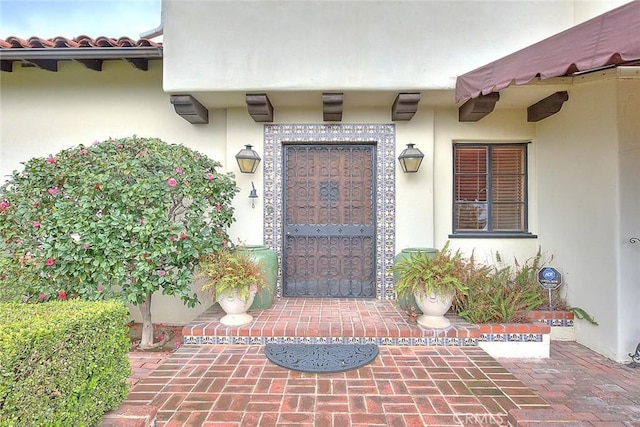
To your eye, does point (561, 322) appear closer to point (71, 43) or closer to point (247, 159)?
point (247, 159)

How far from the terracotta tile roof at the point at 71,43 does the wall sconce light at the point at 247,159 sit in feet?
5.70

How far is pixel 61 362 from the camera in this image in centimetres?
174

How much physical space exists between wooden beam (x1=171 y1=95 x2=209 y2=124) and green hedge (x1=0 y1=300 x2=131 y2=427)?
9.81 feet

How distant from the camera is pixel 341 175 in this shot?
16.1ft

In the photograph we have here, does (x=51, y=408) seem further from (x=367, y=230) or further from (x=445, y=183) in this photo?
(x=445, y=183)

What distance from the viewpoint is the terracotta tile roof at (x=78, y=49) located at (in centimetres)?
427

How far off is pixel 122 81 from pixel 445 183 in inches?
200

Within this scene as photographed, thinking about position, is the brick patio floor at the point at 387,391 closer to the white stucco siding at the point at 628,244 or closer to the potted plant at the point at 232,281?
the potted plant at the point at 232,281

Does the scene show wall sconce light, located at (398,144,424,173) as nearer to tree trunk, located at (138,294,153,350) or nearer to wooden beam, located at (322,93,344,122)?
wooden beam, located at (322,93,344,122)

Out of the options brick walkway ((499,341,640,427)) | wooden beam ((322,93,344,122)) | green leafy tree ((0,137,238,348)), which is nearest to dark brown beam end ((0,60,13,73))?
green leafy tree ((0,137,238,348))

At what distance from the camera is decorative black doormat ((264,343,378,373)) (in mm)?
3086

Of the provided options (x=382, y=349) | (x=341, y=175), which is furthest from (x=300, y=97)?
(x=382, y=349)

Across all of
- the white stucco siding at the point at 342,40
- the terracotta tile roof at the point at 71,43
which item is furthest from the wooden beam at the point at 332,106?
the terracotta tile roof at the point at 71,43

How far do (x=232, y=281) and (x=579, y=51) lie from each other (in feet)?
12.1
